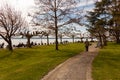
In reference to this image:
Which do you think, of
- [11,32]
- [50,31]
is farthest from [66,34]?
[11,32]

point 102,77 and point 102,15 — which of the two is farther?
point 102,15

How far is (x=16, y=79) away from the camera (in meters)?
21.4

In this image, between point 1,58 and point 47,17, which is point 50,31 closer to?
point 47,17

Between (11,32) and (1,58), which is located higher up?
(11,32)

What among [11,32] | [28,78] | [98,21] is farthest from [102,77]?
[98,21]

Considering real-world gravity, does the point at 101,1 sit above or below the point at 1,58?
above

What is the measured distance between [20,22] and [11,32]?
14.4 ft

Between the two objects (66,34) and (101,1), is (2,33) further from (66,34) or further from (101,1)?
(101,1)

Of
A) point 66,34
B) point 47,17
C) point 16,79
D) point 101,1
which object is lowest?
point 16,79

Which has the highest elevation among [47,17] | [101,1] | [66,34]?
[101,1]

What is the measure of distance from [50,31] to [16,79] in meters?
29.9

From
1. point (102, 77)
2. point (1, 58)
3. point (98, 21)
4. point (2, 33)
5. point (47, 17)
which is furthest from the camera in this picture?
point (98, 21)

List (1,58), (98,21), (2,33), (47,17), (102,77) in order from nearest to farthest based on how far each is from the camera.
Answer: (102,77) < (1,58) < (47,17) < (2,33) < (98,21)

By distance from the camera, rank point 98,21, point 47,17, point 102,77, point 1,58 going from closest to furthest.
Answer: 1. point 102,77
2. point 1,58
3. point 47,17
4. point 98,21
